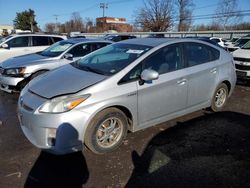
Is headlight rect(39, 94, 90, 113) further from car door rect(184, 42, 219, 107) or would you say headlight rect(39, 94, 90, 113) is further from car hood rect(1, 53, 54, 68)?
car hood rect(1, 53, 54, 68)

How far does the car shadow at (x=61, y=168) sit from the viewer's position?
2986 millimetres

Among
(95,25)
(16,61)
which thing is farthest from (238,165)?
(95,25)

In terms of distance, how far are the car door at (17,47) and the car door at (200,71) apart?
783 cm

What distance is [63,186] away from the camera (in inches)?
115

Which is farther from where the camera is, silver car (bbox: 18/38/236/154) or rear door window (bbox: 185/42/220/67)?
rear door window (bbox: 185/42/220/67)

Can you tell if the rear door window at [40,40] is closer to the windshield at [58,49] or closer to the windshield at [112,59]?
the windshield at [58,49]

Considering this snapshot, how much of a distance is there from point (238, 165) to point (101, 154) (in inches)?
76.7

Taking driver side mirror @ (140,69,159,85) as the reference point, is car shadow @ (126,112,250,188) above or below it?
below

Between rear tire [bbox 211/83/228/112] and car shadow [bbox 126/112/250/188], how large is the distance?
54 centimetres

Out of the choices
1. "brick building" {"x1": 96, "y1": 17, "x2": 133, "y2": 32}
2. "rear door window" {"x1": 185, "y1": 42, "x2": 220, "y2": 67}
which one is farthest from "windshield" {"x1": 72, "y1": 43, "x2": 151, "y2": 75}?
"brick building" {"x1": 96, "y1": 17, "x2": 133, "y2": 32}

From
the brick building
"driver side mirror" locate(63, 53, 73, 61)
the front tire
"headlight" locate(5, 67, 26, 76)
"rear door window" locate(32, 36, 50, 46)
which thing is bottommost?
the front tire

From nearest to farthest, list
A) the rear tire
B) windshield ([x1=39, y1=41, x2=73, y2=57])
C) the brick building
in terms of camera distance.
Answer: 1. the rear tire
2. windshield ([x1=39, y1=41, x2=73, y2=57])
3. the brick building

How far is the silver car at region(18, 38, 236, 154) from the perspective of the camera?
323cm

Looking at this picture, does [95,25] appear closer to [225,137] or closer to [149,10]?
[149,10]
